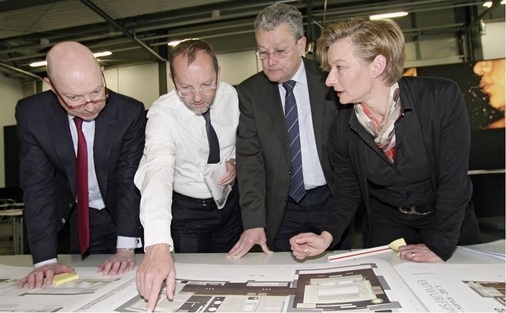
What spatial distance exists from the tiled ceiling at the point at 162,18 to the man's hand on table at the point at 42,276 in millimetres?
6561

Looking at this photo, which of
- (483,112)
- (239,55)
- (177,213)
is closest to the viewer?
(177,213)

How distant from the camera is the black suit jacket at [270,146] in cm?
164

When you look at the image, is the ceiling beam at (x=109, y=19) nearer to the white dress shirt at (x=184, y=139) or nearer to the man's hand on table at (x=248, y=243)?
the white dress shirt at (x=184, y=139)

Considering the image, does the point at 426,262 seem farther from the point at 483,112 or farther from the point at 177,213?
the point at 483,112

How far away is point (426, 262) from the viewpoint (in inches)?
42.6

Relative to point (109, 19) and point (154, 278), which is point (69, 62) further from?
point (109, 19)

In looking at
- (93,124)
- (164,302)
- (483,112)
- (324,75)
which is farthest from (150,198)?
(483,112)

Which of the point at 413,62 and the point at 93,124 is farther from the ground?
the point at 413,62

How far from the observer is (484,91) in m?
6.66

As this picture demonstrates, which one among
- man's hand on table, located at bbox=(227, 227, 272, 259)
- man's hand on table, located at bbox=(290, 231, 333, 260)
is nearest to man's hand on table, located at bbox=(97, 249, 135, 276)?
man's hand on table, located at bbox=(227, 227, 272, 259)

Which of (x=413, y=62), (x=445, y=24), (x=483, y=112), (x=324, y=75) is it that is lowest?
(x=324, y=75)

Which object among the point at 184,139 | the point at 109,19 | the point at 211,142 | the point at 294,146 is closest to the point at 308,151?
the point at 294,146

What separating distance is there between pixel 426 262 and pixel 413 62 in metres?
8.80

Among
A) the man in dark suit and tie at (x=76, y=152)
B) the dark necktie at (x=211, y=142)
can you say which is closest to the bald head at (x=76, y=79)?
the man in dark suit and tie at (x=76, y=152)
